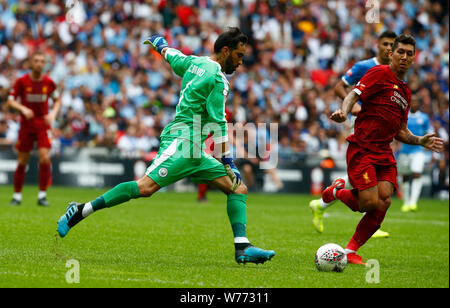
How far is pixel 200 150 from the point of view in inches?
312

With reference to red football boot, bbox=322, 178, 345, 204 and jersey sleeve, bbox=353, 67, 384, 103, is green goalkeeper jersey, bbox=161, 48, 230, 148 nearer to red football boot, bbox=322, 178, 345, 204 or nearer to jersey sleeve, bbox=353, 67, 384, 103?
jersey sleeve, bbox=353, 67, 384, 103

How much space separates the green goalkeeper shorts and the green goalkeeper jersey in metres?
0.09

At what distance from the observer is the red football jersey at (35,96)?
14586 mm

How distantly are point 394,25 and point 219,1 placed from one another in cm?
634

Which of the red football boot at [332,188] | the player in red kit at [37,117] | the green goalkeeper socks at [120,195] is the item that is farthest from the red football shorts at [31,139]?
the green goalkeeper socks at [120,195]

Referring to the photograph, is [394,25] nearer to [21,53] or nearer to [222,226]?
[21,53]

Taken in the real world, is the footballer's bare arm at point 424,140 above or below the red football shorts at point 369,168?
above

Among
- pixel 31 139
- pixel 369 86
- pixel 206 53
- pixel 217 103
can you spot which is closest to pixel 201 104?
pixel 217 103

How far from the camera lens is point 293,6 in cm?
2858

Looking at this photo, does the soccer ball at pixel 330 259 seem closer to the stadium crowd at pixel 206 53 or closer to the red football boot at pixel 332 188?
the red football boot at pixel 332 188

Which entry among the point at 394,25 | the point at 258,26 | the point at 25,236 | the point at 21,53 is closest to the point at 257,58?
the point at 258,26

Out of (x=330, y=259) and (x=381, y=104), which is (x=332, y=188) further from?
(x=330, y=259)

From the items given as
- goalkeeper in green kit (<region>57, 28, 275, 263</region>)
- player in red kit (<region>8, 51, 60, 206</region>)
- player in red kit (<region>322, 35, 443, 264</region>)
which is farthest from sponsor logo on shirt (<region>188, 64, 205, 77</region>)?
player in red kit (<region>8, 51, 60, 206</region>)

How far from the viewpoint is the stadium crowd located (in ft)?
77.3
